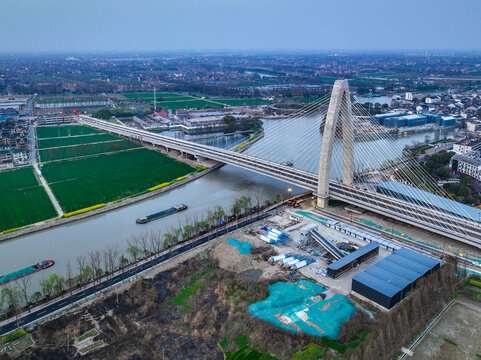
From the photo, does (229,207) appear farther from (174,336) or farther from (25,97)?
(25,97)

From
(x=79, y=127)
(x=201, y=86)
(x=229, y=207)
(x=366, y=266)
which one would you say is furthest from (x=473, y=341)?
(x=201, y=86)

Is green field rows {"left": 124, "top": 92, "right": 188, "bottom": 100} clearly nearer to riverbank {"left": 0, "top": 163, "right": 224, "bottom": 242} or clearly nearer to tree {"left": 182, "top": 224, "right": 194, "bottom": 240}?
riverbank {"left": 0, "top": 163, "right": 224, "bottom": 242}

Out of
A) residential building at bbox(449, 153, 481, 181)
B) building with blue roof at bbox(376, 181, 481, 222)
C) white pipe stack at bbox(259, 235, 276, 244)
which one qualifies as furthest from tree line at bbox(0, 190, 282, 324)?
residential building at bbox(449, 153, 481, 181)

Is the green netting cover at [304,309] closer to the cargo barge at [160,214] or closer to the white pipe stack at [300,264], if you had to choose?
the white pipe stack at [300,264]

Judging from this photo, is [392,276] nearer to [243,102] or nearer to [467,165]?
[467,165]

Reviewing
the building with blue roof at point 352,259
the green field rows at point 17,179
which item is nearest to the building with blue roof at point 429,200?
the building with blue roof at point 352,259
